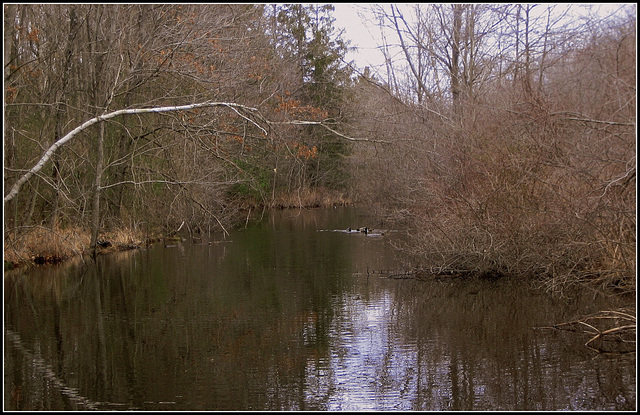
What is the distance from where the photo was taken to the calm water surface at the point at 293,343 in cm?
782

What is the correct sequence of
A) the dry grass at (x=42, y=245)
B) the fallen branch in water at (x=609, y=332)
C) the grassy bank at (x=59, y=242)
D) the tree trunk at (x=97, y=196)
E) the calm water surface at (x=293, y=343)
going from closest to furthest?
the calm water surface at (x=293, y=343), the fallen branch in water at (x=609, y=332), the grassy bank at (x=59, y=242), the dry grass at (x=42, y=245), the tree trunk at (x=97, y=196)

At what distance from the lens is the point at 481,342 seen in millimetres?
10016

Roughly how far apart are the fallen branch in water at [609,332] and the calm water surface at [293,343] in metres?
0.32

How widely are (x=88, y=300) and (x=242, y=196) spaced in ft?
68.2

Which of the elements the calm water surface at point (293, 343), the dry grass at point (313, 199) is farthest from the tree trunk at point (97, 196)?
the dry grass at point (313, 199)

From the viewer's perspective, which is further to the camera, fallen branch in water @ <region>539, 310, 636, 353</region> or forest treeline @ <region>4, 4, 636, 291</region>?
forest treeline @ <region>4, 4, 636, 291</region>

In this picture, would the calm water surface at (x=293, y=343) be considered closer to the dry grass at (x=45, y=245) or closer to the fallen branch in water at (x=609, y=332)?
the fallen branch in water at (x=609, y=332)

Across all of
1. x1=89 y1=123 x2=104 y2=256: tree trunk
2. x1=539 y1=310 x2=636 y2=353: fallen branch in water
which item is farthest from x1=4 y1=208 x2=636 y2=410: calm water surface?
x1=89 y1=123 x2=104 y2=256: tree trunk

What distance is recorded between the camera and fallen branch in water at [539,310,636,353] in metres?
9.34

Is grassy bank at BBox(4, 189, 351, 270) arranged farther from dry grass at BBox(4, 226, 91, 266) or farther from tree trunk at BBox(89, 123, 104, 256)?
tree trunk at BBox(89, 123, 104, 256)

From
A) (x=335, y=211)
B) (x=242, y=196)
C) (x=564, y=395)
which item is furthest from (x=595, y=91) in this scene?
(x=335, y=211)

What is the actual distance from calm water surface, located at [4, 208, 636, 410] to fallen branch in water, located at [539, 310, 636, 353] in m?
0.32

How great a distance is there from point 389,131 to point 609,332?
11101mm

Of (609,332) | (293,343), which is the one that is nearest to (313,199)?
(293,343)
